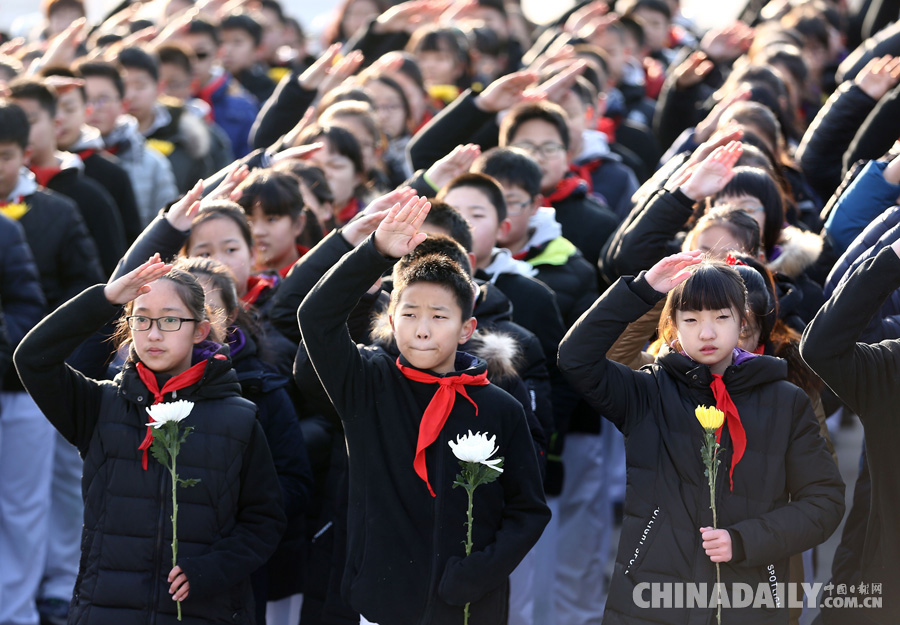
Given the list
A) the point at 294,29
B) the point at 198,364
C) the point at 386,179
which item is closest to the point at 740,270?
the point at 198,364

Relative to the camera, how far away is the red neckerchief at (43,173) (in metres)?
6.68

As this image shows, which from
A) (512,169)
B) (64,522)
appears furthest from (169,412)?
(64,522)

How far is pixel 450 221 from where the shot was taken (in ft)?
15.5

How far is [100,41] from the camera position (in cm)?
1003

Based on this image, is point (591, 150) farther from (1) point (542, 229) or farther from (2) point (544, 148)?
(1) point (542, 229)

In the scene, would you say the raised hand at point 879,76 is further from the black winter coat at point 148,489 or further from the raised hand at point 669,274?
the black winter coat at point 148,489

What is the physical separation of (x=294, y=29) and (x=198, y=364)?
9.31 m

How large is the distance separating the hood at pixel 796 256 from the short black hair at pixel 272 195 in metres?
2.02

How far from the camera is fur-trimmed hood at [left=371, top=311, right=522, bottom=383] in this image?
4.20 meters

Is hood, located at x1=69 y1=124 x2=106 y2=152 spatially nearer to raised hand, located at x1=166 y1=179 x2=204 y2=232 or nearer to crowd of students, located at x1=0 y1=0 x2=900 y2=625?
crowd of students, located at x1=0 y1=0 x2=900 y2=625

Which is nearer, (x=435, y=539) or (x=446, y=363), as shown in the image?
(x=435, y=539)

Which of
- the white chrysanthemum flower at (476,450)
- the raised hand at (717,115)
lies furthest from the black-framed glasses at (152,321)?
the raised hand at (717,115)

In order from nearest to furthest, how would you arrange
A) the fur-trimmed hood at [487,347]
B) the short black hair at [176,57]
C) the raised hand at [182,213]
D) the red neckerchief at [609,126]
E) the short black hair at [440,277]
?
1. the short black hair at [440,277]
2. the fur-trimmed hood at [487,347]
3. the raised hand at [182,213]
4. the red neckerchief at [609,126]
5. the short black hair at [176,57]

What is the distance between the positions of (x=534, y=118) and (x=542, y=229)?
3.75 ft
